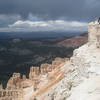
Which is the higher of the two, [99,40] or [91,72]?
[99,40]

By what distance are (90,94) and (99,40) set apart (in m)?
16.7

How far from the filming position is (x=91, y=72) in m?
37.5

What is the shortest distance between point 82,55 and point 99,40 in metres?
4.44

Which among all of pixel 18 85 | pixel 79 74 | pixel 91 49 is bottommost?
pixel 18 85

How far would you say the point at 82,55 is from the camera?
45.3 m

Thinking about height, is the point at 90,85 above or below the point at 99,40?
below

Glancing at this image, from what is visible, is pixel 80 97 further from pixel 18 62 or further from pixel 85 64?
pixel 18 62

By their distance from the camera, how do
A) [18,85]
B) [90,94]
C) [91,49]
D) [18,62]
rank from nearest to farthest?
[90,94] → [91,49] → [18,85] → [18,62]

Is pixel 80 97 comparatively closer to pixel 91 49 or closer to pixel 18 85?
pixel 91 49

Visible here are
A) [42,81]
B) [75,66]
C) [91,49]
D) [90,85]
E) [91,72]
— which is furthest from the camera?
[42,81]

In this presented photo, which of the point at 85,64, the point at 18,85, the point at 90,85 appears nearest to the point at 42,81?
the point at 18,85

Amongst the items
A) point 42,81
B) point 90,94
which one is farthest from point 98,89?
point 42,81

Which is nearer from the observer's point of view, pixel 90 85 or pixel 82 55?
pixel 90 85

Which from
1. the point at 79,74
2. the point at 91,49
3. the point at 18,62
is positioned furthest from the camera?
the point at 18,62
